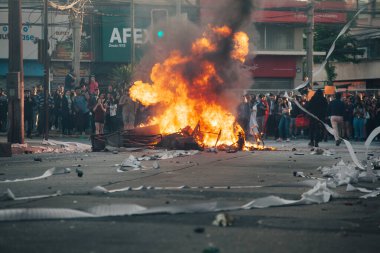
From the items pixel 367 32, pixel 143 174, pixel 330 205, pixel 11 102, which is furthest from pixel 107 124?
pixel 367 32

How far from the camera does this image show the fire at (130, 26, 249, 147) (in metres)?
20.6

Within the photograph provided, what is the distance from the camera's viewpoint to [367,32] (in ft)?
197

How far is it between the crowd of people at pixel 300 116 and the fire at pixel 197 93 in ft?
17.9

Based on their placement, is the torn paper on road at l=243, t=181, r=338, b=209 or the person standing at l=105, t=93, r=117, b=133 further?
the person standing at l=105, t=93, r=117, b=133

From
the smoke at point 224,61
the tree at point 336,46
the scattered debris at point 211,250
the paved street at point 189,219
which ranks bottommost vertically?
the paved street at point 189,219

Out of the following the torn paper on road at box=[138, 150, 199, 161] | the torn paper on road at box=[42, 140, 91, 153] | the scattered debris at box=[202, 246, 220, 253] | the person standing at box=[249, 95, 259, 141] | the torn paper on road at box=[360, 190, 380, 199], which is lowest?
the torn paper on road at box=[42, 140, 91, 153]

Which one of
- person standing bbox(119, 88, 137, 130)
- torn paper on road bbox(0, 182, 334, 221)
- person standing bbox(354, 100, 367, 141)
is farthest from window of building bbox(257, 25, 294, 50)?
torn paper on road bbox(0, 182, 334, 221)

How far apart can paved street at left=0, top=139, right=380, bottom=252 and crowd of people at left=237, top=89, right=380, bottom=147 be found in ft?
46.2

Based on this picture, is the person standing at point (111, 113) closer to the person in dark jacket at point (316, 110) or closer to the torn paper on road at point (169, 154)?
the person in dark jacket at point (316, 110)

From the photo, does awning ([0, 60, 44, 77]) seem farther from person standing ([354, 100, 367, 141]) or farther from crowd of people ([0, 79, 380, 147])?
person standing ([354, 100, 367, 141])

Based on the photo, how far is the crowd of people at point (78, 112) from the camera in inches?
1099

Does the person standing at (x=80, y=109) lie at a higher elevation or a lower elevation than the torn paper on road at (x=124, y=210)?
higher

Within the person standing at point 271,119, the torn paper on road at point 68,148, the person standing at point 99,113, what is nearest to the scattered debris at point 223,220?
the torn paper on road at point 68,148

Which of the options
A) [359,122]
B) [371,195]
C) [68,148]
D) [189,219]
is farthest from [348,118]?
[189,219]
